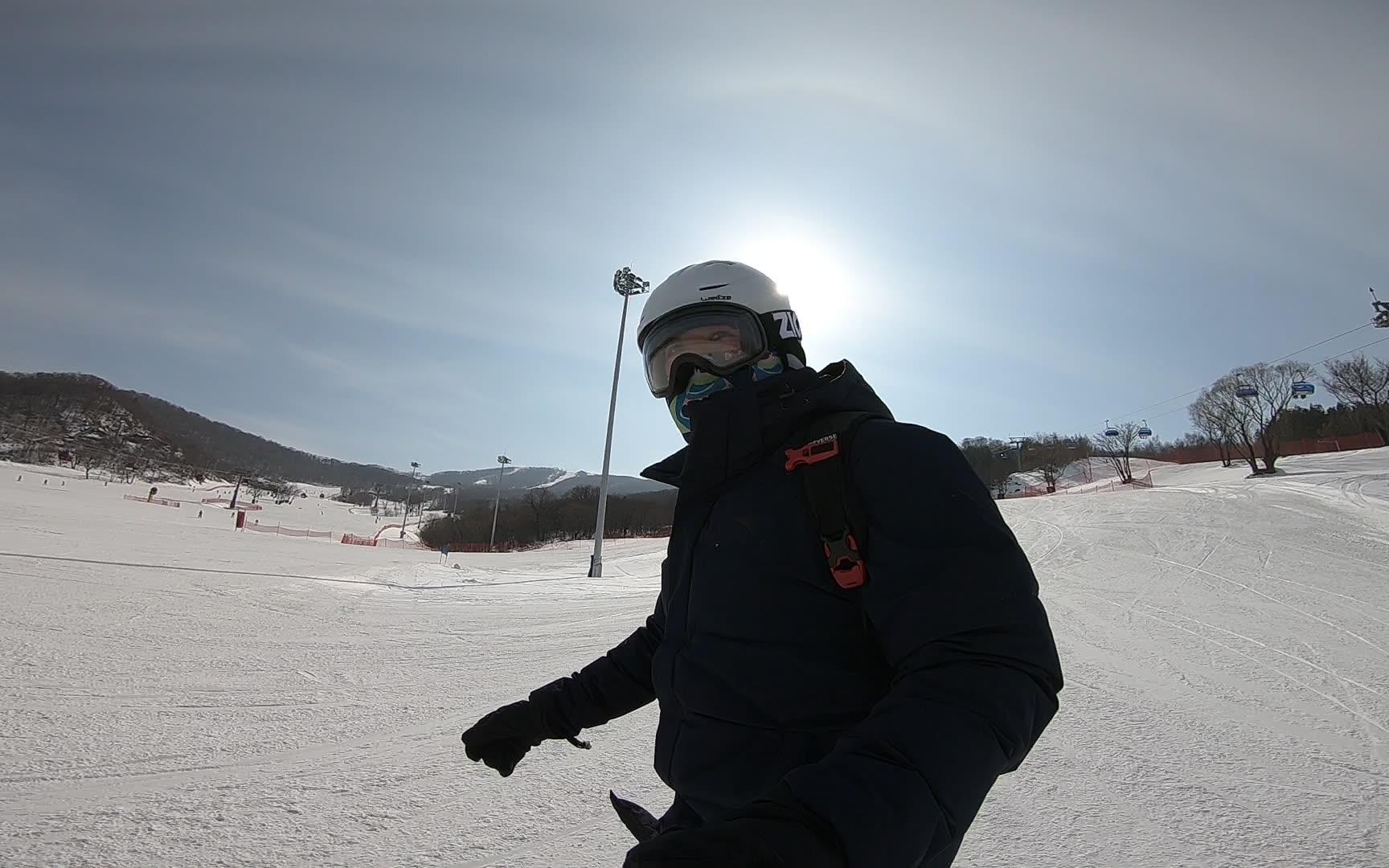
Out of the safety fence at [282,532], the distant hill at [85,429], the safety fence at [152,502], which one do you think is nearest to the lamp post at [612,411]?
the safety fence at [282,532]

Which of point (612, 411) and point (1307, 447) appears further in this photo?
point (1307, 447)

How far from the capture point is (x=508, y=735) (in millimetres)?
2080

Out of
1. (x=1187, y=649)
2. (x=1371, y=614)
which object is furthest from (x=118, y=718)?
(x=1371, y=614)

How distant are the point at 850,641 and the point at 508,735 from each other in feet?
4.79

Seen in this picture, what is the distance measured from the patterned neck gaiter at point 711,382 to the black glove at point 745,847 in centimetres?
116

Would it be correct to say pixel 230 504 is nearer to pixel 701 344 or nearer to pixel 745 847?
pixel 701 344

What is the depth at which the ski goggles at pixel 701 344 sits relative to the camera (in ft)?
6.37

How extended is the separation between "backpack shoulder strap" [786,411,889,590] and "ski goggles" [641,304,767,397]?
0.59 metres

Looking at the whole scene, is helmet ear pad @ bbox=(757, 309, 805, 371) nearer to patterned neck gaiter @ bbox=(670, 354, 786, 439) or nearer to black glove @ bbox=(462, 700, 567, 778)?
patterned neck gaiter @ bbox=(670, 354, 786, 439)

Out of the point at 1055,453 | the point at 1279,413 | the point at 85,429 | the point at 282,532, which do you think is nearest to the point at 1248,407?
the point at 1279,413

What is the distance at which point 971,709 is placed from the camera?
953 millimetres

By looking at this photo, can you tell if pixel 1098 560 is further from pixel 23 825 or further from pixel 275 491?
pixel 275 491

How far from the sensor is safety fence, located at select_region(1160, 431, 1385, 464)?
46.8m

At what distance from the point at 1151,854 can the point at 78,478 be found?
318ft
